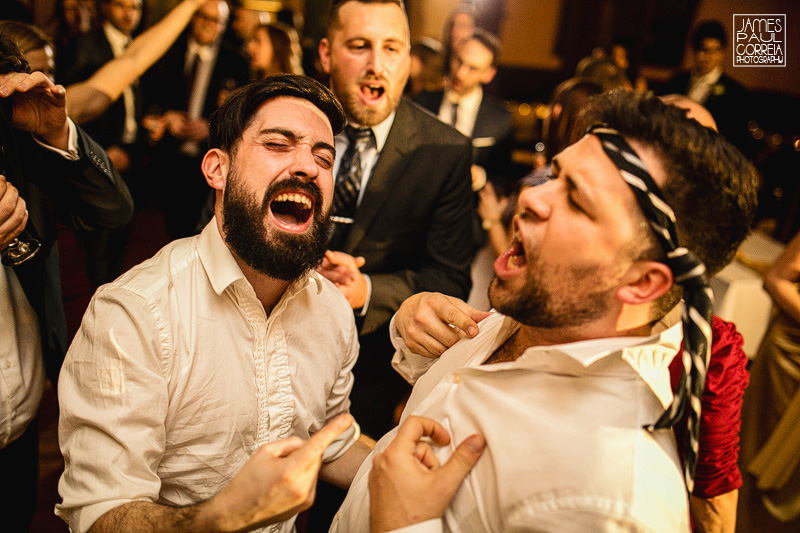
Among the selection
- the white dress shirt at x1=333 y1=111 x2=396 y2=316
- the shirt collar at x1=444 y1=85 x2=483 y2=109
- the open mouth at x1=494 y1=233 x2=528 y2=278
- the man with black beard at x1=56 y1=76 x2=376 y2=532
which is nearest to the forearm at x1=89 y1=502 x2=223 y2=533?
the man with black beard at x1=56 y1=76 x2=376 y2=532

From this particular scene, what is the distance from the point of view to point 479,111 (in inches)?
153

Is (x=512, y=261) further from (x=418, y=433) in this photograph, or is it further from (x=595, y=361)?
(x=418, y=433)

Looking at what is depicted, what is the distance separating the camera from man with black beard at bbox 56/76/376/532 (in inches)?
42.4

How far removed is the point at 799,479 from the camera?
7.86 feet

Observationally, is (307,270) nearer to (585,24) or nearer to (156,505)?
(156,505)

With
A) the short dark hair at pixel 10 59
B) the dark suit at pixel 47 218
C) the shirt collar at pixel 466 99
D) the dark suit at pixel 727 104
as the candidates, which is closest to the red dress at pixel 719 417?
the dark suit at pixel 47 218

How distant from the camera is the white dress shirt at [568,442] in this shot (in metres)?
0.94

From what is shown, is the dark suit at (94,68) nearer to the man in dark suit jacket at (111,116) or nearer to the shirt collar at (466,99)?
the man in dark suit jacket at (111,116)

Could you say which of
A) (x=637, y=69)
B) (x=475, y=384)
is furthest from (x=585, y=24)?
(x=475, y=384)

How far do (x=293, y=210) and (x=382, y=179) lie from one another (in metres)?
0.63

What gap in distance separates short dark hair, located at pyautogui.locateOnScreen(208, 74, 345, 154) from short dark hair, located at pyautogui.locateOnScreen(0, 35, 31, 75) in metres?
0.50

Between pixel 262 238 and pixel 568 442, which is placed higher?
pixel 262 238

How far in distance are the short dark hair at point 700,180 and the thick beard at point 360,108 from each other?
1.20 m

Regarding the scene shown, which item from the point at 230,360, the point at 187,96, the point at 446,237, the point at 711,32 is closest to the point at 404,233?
the point at 446,237
